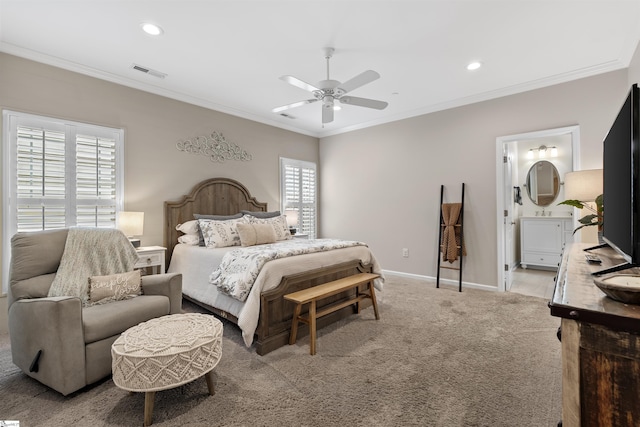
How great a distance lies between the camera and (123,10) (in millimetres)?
2420

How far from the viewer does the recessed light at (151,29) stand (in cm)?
261

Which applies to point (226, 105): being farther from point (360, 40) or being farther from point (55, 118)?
point (360, 40)

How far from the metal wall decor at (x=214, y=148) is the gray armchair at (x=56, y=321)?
2145 millimetres

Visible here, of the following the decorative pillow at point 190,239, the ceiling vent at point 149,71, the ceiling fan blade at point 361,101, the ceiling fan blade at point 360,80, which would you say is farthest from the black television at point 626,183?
the ceiling vent at point 149,71

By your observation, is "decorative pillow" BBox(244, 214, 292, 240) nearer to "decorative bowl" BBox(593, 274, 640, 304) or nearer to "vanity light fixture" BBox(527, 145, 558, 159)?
"decorative bowl" BBox(593, 274, 640, 304)

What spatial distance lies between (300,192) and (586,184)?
4242 millimetres

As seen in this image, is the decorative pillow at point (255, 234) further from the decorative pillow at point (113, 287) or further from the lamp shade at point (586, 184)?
the lamp shade at point (586, 184)

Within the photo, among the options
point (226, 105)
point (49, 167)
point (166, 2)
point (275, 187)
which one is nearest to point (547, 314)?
point (275, 187)

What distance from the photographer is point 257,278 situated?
254 cm

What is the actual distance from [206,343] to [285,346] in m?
0.96

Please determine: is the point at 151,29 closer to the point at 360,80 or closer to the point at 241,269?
the point at 360,80

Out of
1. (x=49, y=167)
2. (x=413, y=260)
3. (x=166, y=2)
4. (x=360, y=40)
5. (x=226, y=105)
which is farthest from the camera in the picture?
(x=413, y=260)

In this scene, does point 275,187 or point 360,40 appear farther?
point 275,187

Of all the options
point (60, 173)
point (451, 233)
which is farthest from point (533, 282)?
point (60, 173)
